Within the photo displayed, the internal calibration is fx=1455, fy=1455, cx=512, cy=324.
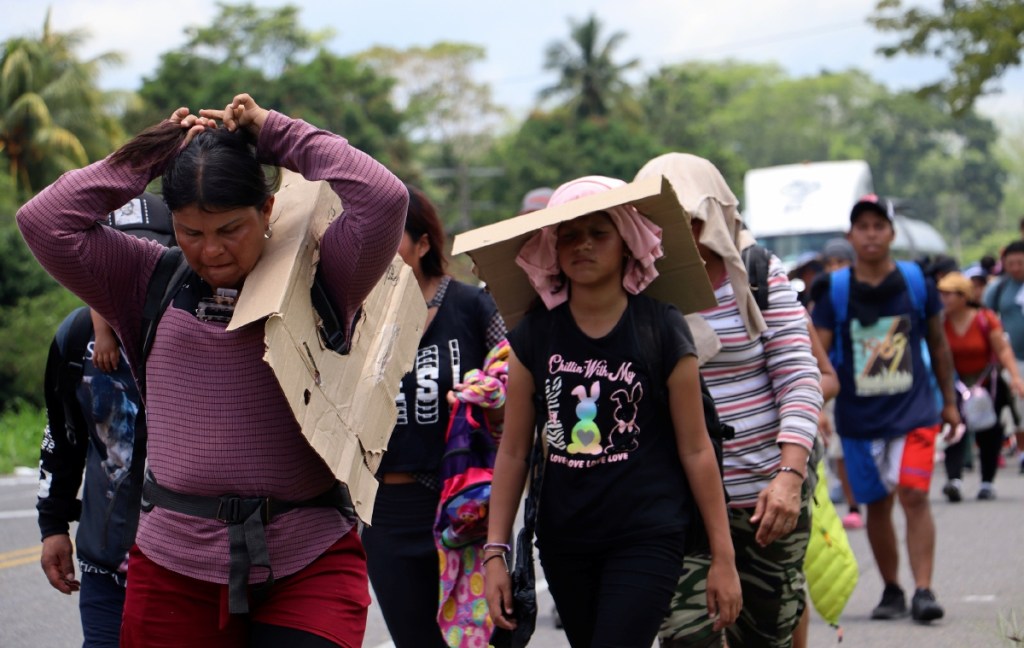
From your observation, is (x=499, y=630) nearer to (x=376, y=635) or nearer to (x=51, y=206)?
(x=51, y=206)

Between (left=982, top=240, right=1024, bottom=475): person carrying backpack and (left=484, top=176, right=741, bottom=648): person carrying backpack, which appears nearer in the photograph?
(left=484, top=176, right=741, bottom=648): person carrying backpack

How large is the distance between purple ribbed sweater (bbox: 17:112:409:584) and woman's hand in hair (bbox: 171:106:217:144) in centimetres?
13

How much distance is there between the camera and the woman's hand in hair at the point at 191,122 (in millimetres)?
3254

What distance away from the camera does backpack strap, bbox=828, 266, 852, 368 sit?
7.29 m

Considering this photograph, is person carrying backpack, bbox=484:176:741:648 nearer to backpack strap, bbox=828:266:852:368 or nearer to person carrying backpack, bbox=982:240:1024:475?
backpack strap, bbox=828:266:852:368

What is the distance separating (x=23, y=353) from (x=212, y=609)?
785 inches

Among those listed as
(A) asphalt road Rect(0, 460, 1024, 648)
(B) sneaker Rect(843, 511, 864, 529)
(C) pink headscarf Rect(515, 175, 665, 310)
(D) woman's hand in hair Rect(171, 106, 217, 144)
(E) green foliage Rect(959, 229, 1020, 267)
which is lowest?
(E) green foliage Rect(959, 229, 1020, 267)

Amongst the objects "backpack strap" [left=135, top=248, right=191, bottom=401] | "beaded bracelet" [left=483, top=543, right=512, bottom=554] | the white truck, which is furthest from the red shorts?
the white truck

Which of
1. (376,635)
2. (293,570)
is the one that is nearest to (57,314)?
(376,635)

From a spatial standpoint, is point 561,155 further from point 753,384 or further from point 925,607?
point 753,384

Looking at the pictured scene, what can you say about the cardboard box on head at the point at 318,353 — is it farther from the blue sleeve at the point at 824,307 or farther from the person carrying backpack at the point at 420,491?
the blue sleeve at the point at 824,307

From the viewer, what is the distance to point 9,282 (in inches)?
925

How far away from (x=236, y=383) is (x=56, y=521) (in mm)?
1222

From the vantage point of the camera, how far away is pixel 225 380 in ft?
10.5
